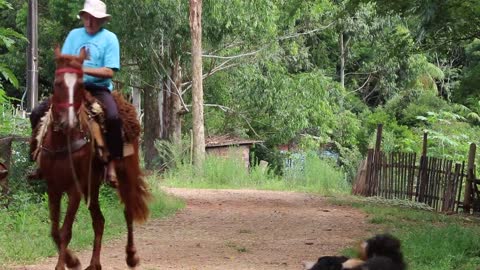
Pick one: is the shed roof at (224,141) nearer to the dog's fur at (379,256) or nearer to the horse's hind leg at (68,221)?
the horse's hind leg at (68,221)

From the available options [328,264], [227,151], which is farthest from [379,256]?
[227,151]

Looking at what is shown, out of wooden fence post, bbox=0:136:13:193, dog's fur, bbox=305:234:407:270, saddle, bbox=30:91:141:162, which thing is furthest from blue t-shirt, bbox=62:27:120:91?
wooden fence post, bbox=0:136:13:193

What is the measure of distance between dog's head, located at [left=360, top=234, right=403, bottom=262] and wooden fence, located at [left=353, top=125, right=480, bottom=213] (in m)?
15.8

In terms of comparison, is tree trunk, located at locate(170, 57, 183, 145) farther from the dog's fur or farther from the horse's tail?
the dog's fur

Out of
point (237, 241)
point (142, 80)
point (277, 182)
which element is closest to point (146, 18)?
point (142, 80)

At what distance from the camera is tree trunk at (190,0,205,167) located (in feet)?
95.9

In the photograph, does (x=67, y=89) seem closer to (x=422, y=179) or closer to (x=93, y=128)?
(x=93, y=128)

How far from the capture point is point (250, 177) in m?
29.6

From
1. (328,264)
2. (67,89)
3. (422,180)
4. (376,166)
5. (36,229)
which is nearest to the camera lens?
(328,264)

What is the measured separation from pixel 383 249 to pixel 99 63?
4292 millimetres

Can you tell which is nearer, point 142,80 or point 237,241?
point 237,241

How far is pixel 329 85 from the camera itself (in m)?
40.4

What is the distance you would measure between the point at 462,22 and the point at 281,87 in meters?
19.3

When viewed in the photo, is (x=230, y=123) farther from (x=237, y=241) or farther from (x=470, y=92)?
(x=237, y=241)
